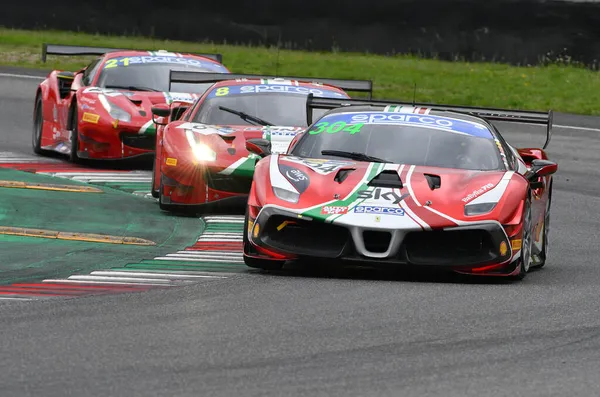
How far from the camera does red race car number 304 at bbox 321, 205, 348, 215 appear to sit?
870cm

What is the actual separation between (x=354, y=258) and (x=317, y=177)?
2.26ft

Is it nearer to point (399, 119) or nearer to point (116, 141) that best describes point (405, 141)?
point (399, 119)

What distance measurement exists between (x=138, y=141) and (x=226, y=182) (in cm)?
332

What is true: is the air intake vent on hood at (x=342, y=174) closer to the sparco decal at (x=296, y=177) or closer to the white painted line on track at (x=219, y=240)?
the sparco decal at (x=296, y=177)

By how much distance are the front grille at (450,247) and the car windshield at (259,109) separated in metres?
4.49

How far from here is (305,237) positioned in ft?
29.0

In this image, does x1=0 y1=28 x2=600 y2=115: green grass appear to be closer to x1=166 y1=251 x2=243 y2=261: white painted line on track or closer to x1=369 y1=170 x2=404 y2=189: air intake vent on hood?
x1=166 y1=251 x2=243 y2=261: white painted line on track

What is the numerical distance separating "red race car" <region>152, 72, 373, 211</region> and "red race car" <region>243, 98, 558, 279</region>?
6.89ft

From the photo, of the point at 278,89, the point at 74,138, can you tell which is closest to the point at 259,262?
the point at 278,89

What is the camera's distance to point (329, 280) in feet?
28.3

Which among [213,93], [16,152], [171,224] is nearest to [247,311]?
[171,224]

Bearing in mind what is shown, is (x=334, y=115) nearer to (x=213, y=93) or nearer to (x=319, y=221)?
(x=319, y=221)

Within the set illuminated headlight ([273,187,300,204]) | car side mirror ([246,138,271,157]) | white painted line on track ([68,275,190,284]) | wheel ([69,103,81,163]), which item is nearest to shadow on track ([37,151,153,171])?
wheel ([69,103,81,163])

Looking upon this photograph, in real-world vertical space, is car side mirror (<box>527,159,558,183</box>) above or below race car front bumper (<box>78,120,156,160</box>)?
above
